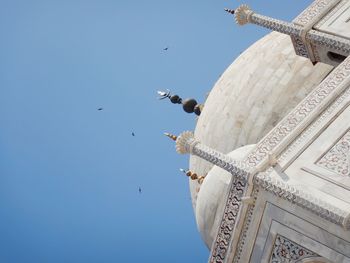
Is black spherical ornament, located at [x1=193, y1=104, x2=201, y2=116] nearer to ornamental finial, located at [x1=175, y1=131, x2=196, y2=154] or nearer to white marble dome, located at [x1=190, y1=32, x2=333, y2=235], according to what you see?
white marble dome, located at [x1=190, y1=32, x2=333, y2=235]

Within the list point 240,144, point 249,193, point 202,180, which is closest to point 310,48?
point 240,144

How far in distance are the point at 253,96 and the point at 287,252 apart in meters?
5.00

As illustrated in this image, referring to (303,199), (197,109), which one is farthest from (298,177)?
(197,109)

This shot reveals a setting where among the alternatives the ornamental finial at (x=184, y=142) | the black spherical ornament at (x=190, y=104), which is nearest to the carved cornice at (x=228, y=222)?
the ornamental finial at (x=184, y=142)

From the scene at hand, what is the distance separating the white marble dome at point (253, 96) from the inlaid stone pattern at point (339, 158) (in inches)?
133

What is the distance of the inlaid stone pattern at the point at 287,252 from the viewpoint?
28.9ft

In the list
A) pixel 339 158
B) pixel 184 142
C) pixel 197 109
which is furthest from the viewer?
pixel 197 109

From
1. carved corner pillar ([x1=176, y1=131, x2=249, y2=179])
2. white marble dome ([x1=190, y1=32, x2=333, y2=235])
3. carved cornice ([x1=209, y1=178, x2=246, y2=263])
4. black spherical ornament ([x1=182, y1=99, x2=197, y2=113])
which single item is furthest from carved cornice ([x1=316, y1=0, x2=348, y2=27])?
black spherical ornament ([x1=182, y1=99, x2=197, y2=113])

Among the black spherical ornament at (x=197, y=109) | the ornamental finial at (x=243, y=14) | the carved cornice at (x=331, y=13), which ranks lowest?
the black spherical ornament at (x=197, y=109)

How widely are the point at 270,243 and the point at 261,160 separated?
1.08 m

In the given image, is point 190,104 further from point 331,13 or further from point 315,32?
point 331,13

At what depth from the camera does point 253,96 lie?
13500 millimetres

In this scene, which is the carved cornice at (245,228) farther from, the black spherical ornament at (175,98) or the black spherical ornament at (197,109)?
the black spherical ornament at (175,98)

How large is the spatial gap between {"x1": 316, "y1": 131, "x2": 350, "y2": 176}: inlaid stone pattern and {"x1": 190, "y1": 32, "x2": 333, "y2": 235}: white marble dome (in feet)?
11.1
